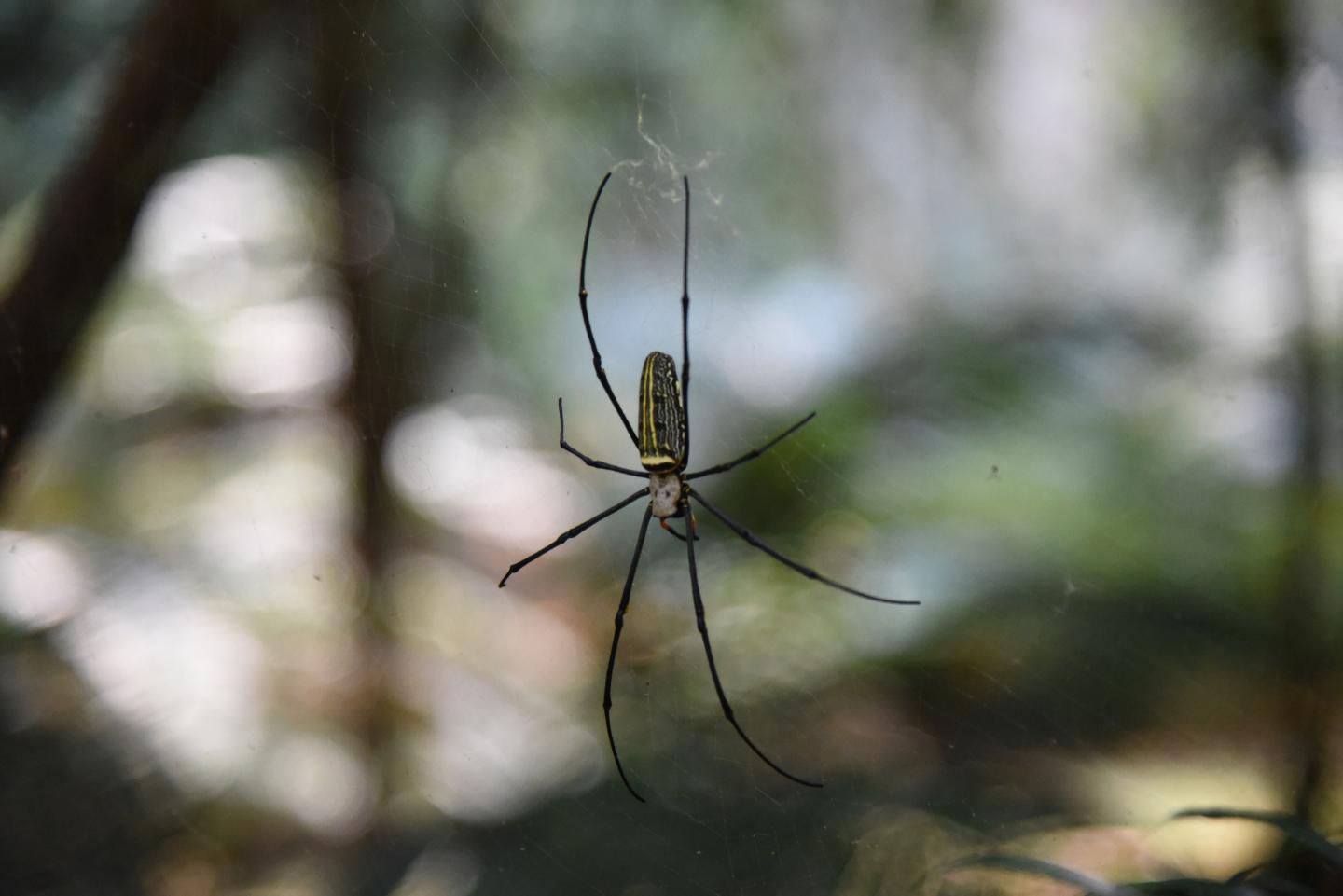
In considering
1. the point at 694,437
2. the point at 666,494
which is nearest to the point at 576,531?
the point at 666,494

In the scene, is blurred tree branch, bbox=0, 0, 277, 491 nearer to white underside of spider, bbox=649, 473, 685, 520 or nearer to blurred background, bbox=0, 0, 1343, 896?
blurred background, bbox=0, 0, 1343, 896

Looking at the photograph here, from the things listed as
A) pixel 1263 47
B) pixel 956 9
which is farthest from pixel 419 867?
pixel 1263 47

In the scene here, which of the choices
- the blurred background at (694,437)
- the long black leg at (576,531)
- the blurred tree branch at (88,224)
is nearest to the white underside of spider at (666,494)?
the long black leg at (576,531)

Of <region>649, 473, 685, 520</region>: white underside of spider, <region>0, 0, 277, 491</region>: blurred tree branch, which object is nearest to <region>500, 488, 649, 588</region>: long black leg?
<region>649, 473, 685, 520</region>: white underside of spider

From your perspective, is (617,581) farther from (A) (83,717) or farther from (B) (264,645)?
(A) (83,717)

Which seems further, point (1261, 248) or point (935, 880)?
point (1261, 248)

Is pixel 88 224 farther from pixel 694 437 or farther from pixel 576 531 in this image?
pixel 694 437
